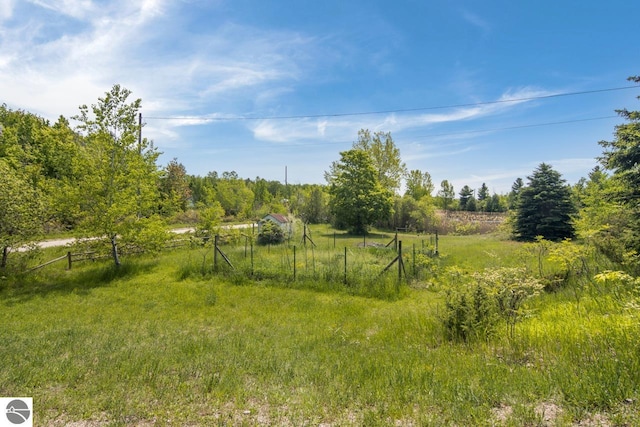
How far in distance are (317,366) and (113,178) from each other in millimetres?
12471

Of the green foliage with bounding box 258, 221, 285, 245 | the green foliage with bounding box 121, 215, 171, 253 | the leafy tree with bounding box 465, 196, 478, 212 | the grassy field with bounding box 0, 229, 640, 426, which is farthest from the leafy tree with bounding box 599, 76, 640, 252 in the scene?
the leafy tree with bounding box 465, 196, 478, 212

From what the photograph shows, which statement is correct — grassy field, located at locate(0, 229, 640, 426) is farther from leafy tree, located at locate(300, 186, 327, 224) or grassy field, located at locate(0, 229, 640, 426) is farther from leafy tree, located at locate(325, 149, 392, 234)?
leafy tree, located at locate(300, 186, 327, 224)

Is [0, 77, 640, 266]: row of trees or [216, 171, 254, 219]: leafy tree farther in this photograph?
[216, 171, 254, 219]: leafy tree

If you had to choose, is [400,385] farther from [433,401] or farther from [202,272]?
[202,272]

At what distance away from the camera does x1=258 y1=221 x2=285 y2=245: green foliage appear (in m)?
18.5

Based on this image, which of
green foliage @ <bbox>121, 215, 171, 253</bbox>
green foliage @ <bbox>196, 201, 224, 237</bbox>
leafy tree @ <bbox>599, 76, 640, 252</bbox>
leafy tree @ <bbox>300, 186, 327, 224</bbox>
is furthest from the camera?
leafy tree @ <bbox>300, 186, 327, 224</bbox>

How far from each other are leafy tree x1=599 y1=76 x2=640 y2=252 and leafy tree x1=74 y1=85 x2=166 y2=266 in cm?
1785

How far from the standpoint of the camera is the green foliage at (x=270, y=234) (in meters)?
18.5

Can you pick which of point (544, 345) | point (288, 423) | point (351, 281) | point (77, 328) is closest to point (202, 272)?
point (77, 328)

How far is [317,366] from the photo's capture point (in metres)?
4.23

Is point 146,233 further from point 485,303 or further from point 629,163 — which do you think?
point 629,163

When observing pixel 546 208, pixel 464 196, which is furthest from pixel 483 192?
pixel 546 208

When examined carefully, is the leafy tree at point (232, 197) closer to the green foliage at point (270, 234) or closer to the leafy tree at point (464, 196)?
the green foliage at point (270, 234)

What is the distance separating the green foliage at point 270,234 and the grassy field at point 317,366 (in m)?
10.0
